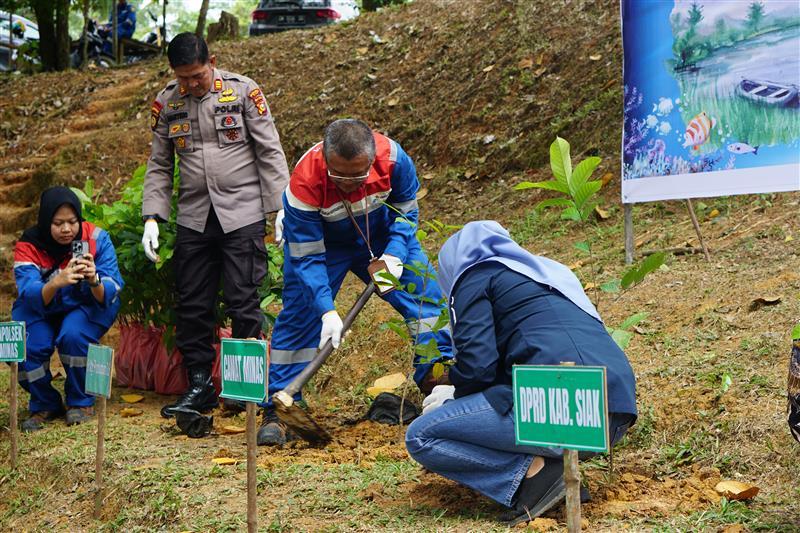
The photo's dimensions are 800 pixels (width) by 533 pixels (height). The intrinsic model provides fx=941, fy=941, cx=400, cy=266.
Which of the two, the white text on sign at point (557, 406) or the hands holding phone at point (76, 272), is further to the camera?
the hands holding phone at point (76, 272)

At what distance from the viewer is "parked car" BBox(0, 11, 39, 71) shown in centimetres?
1559

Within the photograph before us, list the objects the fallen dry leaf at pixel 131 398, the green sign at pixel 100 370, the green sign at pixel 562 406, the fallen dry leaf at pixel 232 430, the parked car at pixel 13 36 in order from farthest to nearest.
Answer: the parked car at pixel 13 36, the fallen dry leaf at pixel 131 398, the fallen dry leaf at pixel 232 430, the green sign at pixel 100 370, the green sign at pixel 562 406

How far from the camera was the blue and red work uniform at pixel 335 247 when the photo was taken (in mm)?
3861

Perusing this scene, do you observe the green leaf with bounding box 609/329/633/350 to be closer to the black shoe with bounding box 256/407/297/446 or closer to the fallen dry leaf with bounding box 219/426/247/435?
the black shoe with bounding box 256/407/297/446

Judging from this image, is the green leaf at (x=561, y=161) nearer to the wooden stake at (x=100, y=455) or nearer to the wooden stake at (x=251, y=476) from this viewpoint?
the wooden stake at (x=251, y=476)

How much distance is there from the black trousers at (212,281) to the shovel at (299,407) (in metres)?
0.67

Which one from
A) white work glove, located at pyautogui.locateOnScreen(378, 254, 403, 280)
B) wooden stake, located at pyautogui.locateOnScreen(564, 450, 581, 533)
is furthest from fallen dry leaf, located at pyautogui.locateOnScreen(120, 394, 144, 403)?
wooden stake, located at pyautogui.locateOnScreen(564, 450, 581, 533)

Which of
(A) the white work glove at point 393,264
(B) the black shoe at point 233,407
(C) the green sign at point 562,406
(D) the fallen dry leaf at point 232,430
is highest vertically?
(C) the green sign at point 562,406

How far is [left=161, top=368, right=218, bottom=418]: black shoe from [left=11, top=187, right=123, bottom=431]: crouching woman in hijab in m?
0.50

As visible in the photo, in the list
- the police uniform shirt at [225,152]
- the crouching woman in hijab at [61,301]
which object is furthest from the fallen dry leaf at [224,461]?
the crouching woman in hijab at [61,301]

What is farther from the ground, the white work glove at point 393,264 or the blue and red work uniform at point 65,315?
the white work glove at point 393,264

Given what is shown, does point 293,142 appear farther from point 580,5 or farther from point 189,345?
point 189,345

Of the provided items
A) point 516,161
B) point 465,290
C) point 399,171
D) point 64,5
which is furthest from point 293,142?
point 465,290

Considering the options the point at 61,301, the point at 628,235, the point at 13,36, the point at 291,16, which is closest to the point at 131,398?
the point at 61,301
